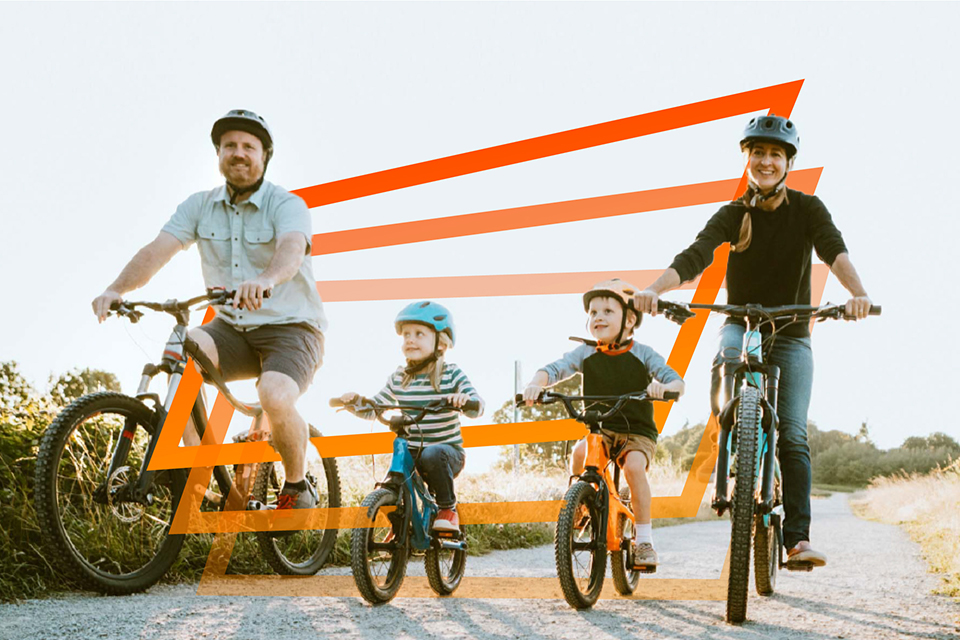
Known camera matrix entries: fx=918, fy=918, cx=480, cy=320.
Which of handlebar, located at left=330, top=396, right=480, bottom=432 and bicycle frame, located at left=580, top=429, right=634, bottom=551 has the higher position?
handlebar, located at left=330, top=396, right=480, bottom=432

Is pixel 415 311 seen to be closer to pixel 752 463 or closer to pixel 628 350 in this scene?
pixel 628 350

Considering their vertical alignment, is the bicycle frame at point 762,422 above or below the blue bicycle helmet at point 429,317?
below

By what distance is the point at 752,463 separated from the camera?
3.94 meters

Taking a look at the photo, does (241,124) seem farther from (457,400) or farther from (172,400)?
(457,400)

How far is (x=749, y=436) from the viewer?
3.97m

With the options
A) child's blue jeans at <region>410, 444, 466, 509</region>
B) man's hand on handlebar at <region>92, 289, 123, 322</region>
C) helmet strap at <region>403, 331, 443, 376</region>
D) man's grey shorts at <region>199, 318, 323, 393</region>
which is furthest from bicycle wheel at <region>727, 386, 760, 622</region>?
man's hand on handlebar at <region>92, 289, 123, 322</region>

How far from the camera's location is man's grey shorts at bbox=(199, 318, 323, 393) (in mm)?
4797

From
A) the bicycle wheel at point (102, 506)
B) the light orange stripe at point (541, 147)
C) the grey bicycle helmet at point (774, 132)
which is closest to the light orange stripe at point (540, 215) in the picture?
the light orange stripe at point (541, 147)

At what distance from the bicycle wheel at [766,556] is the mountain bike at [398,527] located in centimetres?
153

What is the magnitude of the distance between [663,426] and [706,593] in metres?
1.00

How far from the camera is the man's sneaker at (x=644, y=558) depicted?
4.89 metres

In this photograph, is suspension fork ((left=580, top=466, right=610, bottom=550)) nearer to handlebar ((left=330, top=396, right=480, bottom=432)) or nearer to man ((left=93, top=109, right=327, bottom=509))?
handlebar ((left=330, top=396, right=480, bottom=432))

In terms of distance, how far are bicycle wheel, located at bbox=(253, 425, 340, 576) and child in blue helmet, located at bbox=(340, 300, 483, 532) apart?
73 centimetres

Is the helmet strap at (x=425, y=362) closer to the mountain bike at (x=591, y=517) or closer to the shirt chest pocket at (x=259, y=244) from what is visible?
the mountain bike at (x=591, y=517)
